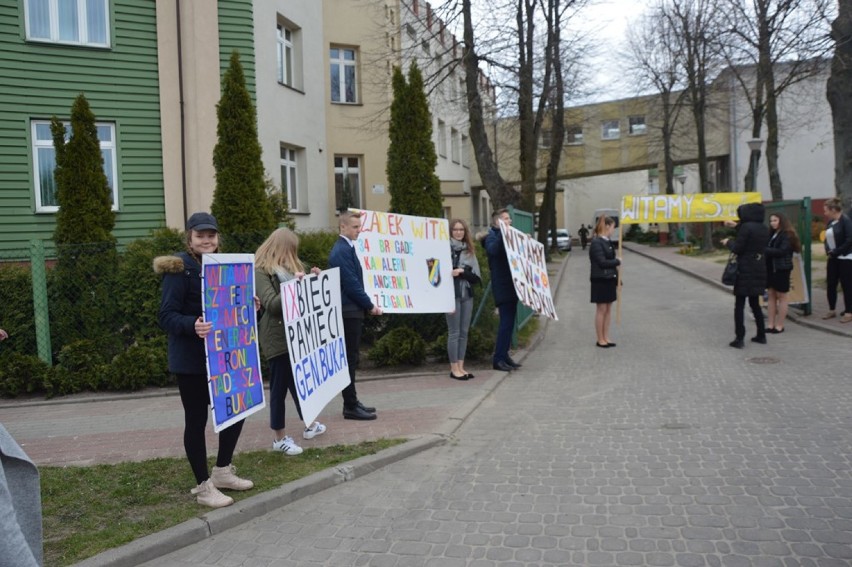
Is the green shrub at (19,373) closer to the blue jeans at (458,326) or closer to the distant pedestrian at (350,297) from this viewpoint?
the distant pedestrian at (350,297)

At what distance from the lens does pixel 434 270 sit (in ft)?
29.5

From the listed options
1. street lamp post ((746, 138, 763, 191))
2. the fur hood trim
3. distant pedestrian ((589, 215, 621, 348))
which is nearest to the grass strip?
the fur hood trim

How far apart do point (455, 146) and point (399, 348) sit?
29335mm

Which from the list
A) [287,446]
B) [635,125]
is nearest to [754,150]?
[635,125]

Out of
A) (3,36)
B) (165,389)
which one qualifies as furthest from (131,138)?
(165,389)

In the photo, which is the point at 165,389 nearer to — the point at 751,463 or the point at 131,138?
the point at 751,463

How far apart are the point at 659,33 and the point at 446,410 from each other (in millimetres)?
29852

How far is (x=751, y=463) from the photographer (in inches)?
216

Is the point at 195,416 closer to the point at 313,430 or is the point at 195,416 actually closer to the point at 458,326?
the point at 313,430

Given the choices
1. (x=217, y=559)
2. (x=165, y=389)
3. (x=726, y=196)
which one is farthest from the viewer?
(x=726, y=196)

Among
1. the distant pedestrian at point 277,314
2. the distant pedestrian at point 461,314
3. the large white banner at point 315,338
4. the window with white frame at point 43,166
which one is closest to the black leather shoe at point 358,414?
the large white banner at point 315,338

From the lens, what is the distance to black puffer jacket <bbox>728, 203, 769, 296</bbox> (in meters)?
10.4

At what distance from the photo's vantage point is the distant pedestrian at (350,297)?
6.96 metres

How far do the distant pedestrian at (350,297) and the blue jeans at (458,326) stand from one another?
197cm
